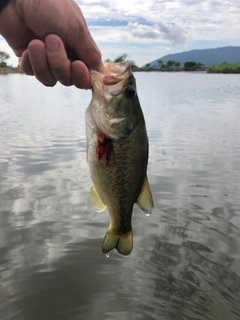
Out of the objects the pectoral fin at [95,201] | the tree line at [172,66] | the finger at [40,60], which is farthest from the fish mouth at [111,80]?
the tree line at [172,66]

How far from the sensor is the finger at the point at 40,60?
241 cm

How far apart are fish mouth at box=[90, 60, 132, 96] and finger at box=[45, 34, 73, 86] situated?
0.66 ft

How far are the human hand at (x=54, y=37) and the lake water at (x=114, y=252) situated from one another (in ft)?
9.92

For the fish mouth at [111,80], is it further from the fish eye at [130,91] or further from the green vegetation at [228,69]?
the green vegetation at [228,69]

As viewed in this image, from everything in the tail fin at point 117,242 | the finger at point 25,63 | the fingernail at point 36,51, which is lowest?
the tail fin at point 117,242

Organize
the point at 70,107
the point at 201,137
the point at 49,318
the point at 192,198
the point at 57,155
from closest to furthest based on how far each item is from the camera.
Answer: the point at 49,318
the point at 192,198
the point at 57,155
the point at 201,137
the point at 70,107

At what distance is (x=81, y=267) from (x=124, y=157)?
3052mm

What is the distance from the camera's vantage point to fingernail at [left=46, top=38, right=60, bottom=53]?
243 cm

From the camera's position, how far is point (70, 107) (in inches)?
915

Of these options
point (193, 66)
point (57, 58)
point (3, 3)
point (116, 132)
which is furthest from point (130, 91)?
point (193, 66)

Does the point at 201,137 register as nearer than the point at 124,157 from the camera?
No

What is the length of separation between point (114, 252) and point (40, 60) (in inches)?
152

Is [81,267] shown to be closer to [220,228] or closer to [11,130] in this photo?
[220,228]

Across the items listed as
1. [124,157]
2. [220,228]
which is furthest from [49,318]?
[220,228]
